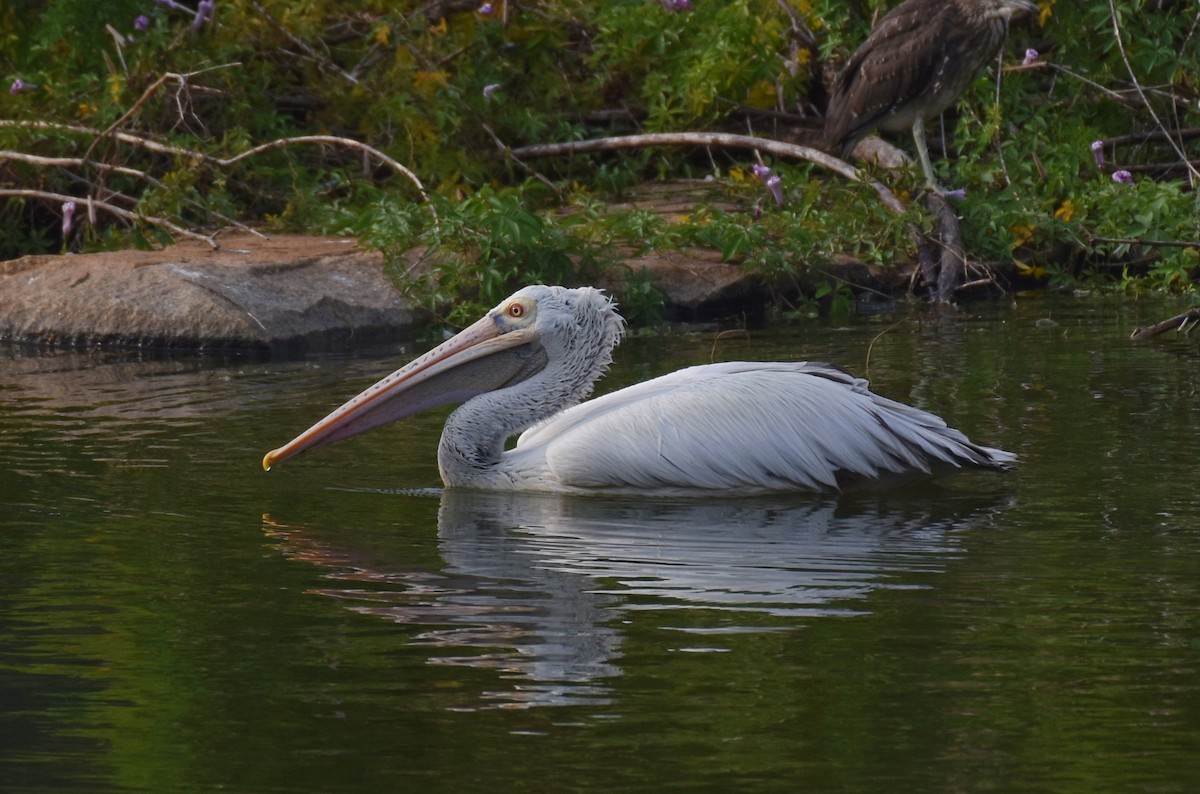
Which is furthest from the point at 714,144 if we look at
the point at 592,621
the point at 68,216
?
the point at 592,621

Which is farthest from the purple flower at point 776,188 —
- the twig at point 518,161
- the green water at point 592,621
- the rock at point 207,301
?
the green water at point 592,621

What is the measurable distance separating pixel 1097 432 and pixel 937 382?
108cm

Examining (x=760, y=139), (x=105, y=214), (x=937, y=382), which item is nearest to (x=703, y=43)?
(x=760, y=139)

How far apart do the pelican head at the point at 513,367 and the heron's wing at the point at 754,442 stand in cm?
39

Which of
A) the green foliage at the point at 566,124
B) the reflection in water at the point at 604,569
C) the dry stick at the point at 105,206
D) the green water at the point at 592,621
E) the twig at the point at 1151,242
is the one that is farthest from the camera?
the dry stick at the point at 105,206

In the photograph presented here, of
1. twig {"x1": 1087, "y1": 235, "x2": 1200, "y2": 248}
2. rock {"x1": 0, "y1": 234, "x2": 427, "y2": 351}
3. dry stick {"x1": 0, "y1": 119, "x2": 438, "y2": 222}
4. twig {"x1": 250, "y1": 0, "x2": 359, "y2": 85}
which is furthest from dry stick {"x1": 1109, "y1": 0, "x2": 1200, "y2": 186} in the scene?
twig {"x1": 250, "y1": 0, "x2": 359, "y2": 85}

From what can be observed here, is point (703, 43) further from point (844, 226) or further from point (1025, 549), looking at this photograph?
point (1025, 549)

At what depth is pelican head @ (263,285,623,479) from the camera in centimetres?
544

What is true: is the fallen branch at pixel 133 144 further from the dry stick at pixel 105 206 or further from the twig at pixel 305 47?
the twig at pixel 305 47

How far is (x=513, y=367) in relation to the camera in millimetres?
5555

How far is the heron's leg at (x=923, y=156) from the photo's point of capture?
9.49 meters

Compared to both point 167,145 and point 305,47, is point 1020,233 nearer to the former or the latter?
point 305,47

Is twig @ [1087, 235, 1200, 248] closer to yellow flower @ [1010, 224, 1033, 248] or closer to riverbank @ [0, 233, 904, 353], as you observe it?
yellow flower @ [1010, 224, 1033, 248]

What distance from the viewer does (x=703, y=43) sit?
1112 centimetres
